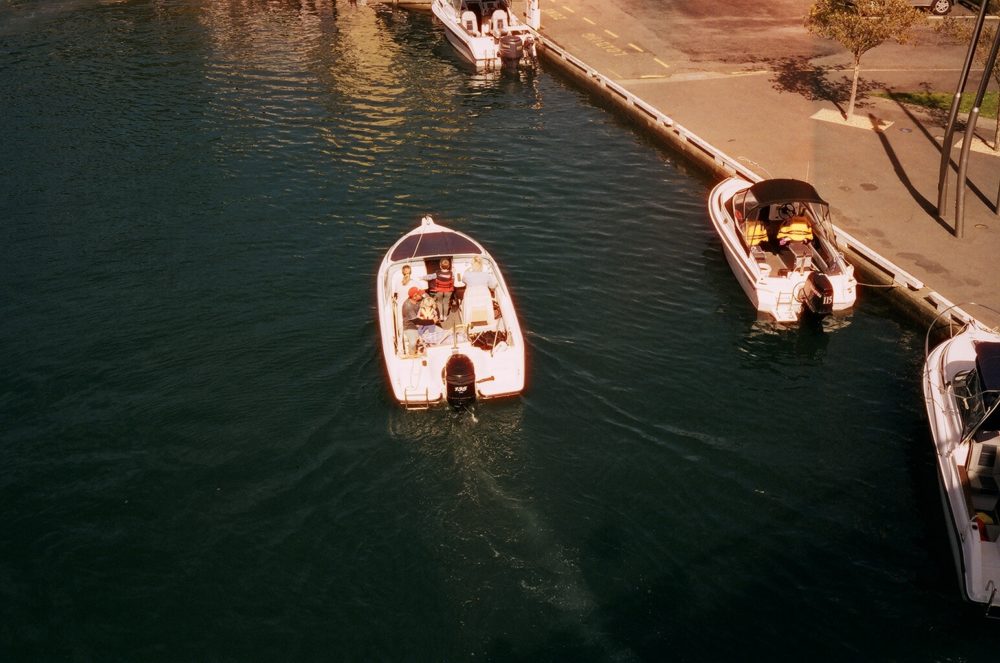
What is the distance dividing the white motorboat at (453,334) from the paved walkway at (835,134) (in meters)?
11.0

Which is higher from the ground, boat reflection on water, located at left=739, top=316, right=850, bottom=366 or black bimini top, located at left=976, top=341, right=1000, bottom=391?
black bimini top, located at left=976, top=341, right=1000, bottom=391

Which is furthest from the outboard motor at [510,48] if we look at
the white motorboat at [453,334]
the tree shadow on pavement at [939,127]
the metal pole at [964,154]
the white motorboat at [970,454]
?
the white motorboat at [970,454]

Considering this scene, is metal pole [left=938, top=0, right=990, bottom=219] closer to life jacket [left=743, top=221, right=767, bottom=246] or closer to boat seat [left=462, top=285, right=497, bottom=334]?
life jacket [left=743, top=221, right=767, bottom=246]

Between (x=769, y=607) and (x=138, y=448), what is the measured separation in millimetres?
12177

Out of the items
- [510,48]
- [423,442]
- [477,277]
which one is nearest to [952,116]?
[477,277]

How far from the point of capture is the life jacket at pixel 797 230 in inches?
923

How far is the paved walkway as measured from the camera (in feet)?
76.7

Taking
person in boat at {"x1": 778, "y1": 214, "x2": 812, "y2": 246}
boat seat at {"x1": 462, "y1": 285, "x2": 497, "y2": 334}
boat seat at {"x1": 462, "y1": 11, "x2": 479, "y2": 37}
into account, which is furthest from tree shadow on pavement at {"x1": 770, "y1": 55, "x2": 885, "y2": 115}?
boat seat at {"x1": 462, "y1": 285, "x2": 497, "y2": 334}

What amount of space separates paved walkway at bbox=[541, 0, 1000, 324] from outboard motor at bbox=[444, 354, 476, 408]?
12.3 m

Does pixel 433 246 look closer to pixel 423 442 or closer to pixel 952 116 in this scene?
pixel 423 442

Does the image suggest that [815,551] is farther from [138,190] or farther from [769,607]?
[138,190]

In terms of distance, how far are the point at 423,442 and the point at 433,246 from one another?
6.05m

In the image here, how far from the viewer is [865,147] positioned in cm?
2939

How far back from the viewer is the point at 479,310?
19297 millimetres
